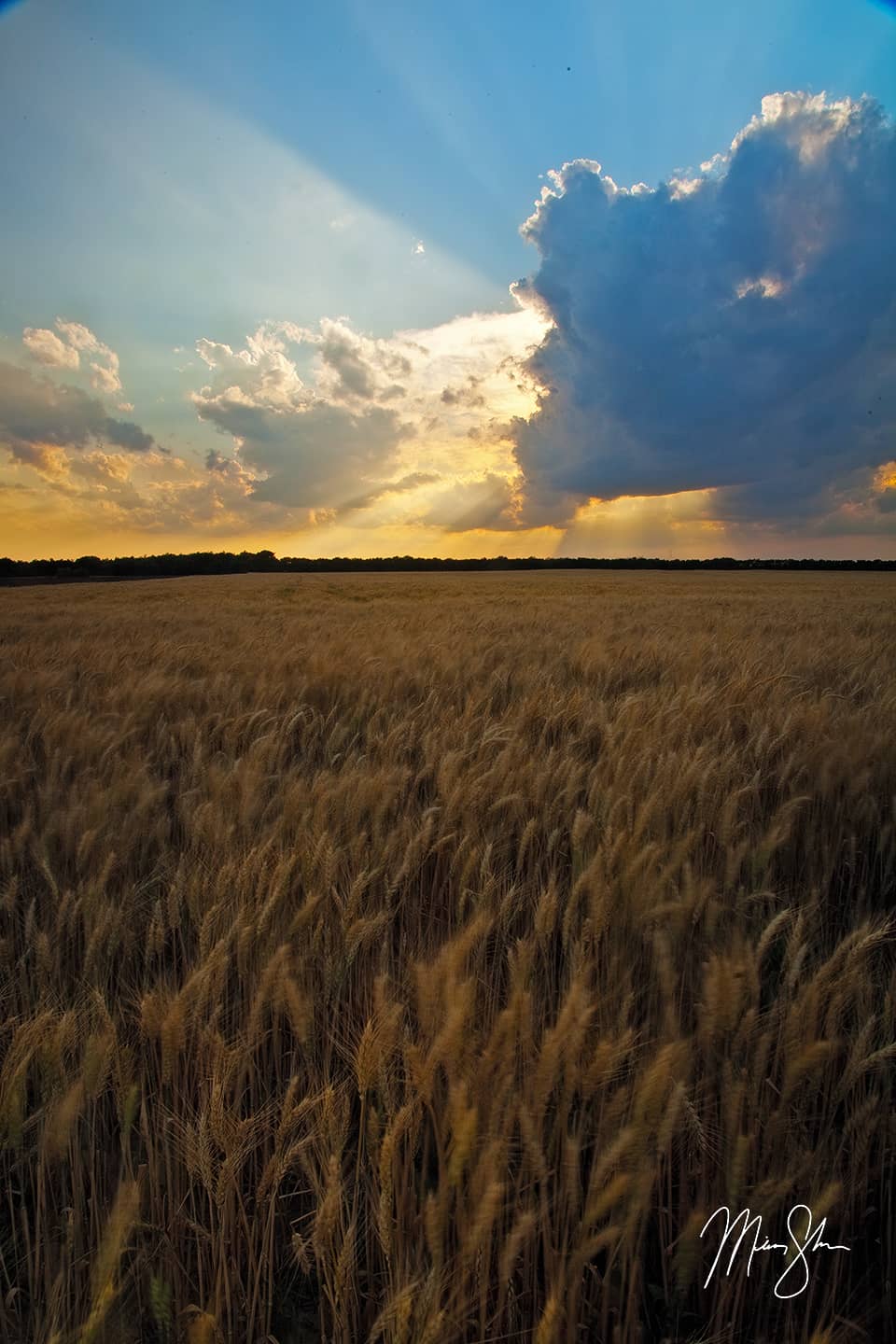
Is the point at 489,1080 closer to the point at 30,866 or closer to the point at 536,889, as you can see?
the point at 536,889

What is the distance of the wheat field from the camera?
795 millimetres

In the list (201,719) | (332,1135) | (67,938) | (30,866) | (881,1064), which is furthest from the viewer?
(201,719)

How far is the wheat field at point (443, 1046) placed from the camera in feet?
2.61

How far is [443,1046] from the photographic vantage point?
2.97ft

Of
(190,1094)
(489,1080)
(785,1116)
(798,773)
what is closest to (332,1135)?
(489,1080)

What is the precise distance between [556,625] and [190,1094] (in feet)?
27.3

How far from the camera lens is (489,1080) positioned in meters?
0.93
